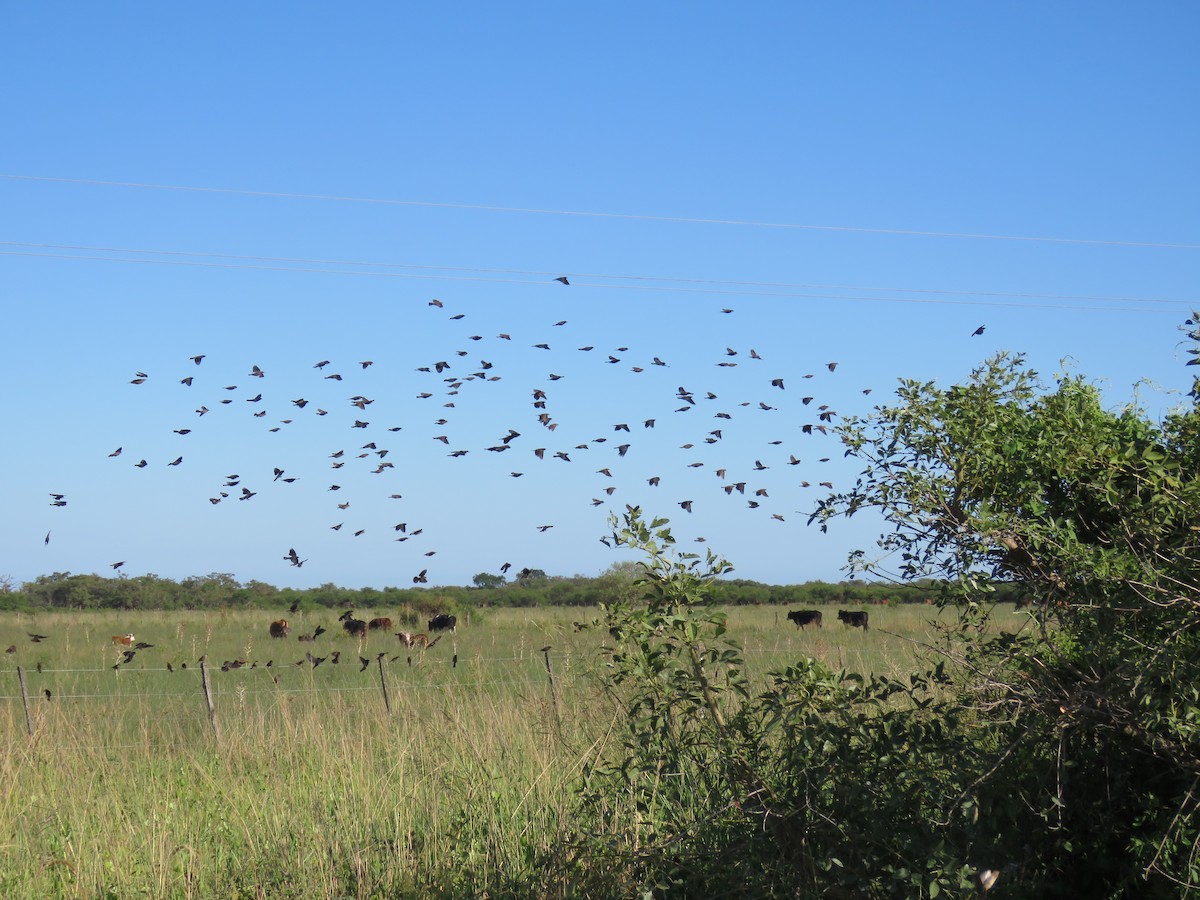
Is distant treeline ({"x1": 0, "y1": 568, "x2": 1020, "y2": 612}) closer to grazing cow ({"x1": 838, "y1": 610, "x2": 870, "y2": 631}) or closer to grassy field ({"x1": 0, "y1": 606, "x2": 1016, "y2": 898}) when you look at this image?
grazing cow ({"x1": 838, "y1": 610, "x2": 870, "y2": 631})

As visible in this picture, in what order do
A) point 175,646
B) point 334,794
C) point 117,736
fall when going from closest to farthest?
1. point 334,794
2. point 117,736
3. point 175,646

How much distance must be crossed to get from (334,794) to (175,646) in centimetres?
2090

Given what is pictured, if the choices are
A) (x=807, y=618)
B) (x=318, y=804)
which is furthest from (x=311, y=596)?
(x=318, y=804)

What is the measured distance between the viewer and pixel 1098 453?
4.15 metres

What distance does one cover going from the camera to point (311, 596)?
2018 inches

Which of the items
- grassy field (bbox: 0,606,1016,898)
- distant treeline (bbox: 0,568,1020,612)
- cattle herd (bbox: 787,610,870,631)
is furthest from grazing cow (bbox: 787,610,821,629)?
grassy field (bbox: 0,606,1016,898)

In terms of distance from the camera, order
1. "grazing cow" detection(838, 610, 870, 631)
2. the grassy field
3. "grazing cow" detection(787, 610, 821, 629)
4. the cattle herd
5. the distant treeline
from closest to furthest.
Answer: the grassy field
the cattle herd
"grazing cow" detection(787, 610, 821, 629)
"grazing cow" detection(838, 610, 870, 631)
the distant treeline

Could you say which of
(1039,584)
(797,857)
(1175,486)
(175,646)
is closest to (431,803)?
(797,857)

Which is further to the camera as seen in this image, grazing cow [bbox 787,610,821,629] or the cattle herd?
grazing cow [bbox 787,610,821,629]

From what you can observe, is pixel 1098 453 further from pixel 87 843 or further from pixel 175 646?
pixel 175 646

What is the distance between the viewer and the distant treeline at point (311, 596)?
46812 millimetres

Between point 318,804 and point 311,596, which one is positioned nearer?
point 318,804

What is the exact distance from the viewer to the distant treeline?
46.8m

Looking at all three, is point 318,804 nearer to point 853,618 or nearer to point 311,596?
point 853,618
